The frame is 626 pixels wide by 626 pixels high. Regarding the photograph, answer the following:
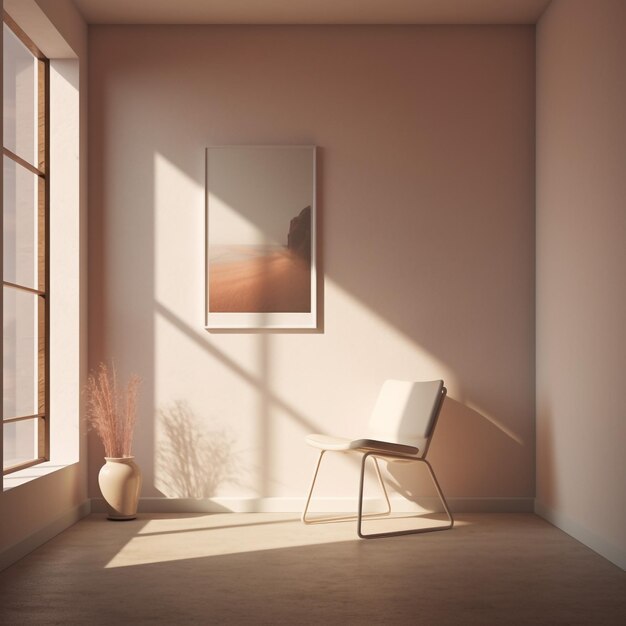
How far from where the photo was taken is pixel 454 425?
567 centimetres

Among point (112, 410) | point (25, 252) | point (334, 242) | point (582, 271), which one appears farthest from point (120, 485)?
point (582, 271)

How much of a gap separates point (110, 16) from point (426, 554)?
3.72 meters

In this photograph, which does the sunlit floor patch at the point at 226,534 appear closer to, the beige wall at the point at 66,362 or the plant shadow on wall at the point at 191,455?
the plant shadow on wall at the point at 191,455

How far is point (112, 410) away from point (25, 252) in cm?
105

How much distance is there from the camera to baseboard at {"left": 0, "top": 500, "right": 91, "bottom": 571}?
411cm

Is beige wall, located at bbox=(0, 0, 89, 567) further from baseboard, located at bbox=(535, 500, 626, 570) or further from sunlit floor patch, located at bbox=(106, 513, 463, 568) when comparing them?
baseboard, located at bbox=(535, 500, 626, 570)

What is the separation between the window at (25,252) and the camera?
481 centimetres

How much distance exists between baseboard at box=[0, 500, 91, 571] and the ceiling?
301cm

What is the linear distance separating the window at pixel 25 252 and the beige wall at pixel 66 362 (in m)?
0.11

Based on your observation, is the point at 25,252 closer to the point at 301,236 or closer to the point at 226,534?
the point at 301,236

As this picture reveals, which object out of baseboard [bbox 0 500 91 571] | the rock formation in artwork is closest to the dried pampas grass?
baseboard [bbox 0 500 91 571]

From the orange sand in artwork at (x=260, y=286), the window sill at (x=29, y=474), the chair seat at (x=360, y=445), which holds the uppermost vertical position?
the orange sand in artwork at (x=260, y=286)

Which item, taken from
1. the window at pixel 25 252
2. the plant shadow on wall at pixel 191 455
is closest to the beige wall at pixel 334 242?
the plant shadow on wall at pixel 191 455

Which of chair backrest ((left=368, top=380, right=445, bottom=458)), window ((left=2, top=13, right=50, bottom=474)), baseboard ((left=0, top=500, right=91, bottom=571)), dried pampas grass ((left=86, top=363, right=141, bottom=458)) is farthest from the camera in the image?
dried pampas grass ((left=86, top=363, right=141, bottom=458))
